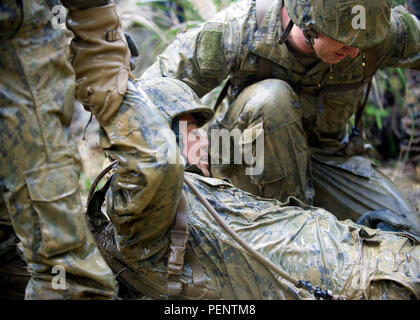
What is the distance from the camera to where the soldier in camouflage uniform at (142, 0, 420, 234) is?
2.95 m

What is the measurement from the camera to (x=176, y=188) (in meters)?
1.79

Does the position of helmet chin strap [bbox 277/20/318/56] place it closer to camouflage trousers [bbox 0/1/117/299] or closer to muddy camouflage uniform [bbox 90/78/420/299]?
muddy camouflage uniform [bbox 90/78/420/299]

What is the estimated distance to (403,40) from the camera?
313 cm

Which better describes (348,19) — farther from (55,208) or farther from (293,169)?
(55,208)

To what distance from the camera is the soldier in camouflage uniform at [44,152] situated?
1.50 meters

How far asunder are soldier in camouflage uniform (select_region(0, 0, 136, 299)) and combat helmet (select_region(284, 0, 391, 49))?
1.39 m

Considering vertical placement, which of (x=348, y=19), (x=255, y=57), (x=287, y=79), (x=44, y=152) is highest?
(x=348, y=19)

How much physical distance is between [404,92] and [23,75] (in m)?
4.53

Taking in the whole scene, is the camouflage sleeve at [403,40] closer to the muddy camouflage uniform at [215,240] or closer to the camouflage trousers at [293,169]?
the camouflage trousers at [293,169]

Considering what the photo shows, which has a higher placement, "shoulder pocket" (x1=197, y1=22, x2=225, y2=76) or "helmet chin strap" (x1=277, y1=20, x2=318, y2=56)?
"helmet chin strap" (x1=277, y1=20, x2=318, y2=56)

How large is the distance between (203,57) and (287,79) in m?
0.63

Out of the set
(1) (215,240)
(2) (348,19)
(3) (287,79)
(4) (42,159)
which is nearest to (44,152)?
(4) (42,159)

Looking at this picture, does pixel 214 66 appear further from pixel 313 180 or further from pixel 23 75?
pixel 23 75

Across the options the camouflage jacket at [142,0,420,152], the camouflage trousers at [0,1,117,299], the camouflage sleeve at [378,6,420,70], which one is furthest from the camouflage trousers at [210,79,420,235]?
the camouflage trousers at [0,1,117,299]
